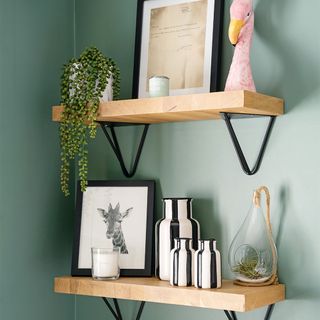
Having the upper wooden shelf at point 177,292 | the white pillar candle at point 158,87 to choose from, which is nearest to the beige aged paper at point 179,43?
the white pillar candle at point 158,87

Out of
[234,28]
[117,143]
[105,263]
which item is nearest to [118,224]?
[105,263]

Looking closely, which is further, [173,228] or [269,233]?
[173,228]

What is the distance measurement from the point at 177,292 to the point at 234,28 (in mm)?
697

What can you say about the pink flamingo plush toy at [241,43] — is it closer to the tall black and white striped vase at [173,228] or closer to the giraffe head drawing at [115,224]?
the tall black and white striped vase at [173,228]

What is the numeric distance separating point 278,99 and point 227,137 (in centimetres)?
21

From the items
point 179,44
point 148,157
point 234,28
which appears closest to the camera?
point 234,28

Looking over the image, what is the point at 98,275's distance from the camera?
6.55ft

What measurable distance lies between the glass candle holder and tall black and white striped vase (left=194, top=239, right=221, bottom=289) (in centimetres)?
26

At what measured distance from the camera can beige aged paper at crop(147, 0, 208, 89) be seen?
80.0 inches

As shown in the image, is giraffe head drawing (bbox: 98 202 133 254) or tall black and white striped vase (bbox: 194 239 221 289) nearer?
tall black and white striped vase (bbox: 194 239 221 289)

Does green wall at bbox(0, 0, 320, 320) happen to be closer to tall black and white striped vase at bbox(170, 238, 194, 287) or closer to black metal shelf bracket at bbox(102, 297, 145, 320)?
black metal shelf bracket at bbox(102, 297, 145, 320)

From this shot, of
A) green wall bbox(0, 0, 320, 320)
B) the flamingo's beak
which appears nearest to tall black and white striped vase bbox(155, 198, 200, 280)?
green wall bbox(0, 0, 320, 320)

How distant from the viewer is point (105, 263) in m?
1.99

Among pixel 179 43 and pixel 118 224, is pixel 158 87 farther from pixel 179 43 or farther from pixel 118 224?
pixel 118 224
